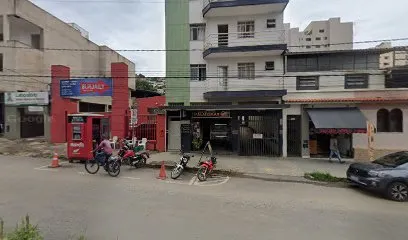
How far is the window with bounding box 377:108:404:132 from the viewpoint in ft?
58.2

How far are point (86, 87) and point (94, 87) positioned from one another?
2.01 feet

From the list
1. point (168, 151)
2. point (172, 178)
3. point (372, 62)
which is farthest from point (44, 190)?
point (372, 62)

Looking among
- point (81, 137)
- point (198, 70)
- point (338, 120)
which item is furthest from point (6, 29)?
point (338, 120)

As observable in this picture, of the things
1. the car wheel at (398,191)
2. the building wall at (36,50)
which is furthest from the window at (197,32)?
the car wheel at (398,191)

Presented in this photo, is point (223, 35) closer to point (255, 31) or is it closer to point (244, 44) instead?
point (244, 44)

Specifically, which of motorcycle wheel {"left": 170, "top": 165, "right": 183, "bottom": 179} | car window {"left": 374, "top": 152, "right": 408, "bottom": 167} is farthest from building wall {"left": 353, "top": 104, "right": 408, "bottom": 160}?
motorcycle wheel {"left": 170, "top": 165, "right": 183, "bottom": 179}

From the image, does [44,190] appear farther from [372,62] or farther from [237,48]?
[372,62]

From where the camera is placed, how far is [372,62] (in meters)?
18.8

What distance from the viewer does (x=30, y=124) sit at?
24359 millimetres

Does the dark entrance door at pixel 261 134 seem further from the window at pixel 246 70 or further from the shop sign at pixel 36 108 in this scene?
the shop sign at pixel 36 108

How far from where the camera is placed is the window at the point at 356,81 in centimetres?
1856

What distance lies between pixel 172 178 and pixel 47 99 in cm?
1531

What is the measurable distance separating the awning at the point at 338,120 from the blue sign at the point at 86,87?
13425 millimetres

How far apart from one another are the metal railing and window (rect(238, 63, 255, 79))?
1419 millimetres
